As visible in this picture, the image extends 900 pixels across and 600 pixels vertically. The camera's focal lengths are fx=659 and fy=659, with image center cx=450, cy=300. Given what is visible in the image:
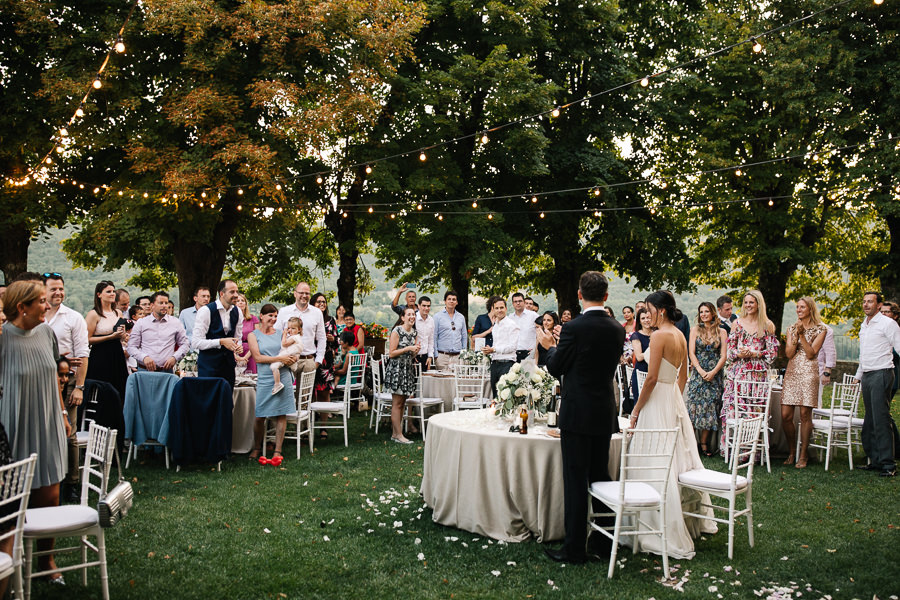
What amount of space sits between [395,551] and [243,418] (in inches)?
155

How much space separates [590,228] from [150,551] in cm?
1499

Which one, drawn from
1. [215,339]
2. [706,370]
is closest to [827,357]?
[706,370]

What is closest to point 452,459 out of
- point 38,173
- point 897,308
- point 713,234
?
point 897,308

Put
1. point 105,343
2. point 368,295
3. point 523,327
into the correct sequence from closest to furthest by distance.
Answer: point 105,343
point 523,327
point 368,295

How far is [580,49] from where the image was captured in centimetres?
1602

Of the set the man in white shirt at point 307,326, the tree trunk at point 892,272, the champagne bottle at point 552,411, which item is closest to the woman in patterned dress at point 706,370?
the champagne bottle at point 552,411

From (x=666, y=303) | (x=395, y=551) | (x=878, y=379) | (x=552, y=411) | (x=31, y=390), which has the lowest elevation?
(x=395, y=551)

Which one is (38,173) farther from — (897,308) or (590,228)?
(897,308)

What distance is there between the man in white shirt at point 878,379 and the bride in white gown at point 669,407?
3.77 m

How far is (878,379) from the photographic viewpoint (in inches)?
300

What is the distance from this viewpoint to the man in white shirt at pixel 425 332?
9664mm

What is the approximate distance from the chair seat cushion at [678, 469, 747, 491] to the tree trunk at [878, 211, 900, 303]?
42.5 feet

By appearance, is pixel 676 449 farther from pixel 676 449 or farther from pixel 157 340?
pixel 157 340

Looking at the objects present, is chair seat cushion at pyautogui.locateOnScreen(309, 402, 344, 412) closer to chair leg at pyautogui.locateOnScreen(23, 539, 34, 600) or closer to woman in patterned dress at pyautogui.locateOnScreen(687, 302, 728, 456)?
woman in patterned dress at pyautogui.locateOnScreen(687, 302, 728, 456)
